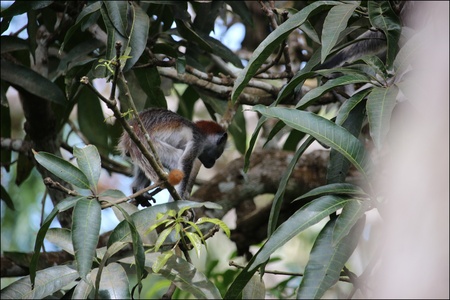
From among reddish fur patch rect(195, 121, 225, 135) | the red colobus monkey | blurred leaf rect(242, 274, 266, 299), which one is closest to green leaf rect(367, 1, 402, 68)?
blurred leaf rect(242, 274, 266, 299)

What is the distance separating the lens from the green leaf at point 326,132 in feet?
7.20

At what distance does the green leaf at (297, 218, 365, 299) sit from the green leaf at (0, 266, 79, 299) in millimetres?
780

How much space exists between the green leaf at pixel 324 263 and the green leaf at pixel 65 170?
2.50ft

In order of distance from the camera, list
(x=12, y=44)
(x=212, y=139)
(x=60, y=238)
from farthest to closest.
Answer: (x=212, y=139) < (x=12, y=44) < (x=60, y=238)

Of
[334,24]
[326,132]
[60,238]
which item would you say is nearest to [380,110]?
[326,132]

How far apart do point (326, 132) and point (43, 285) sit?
103 cm

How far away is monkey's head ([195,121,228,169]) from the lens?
3.84 metres

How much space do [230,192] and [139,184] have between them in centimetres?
86

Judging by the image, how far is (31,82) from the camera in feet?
11.8

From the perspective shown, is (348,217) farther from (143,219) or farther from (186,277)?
(143,219)

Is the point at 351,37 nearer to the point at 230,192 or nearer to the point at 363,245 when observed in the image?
the point at 230,192

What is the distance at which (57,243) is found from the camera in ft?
8.00

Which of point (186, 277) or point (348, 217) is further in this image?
point (186, 277)

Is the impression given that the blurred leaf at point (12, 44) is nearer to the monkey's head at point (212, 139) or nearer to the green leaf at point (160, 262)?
the monkey's head at point (212, 139)
